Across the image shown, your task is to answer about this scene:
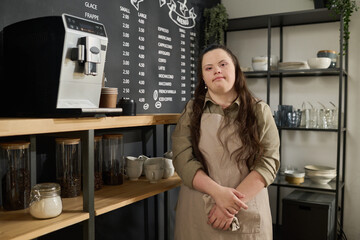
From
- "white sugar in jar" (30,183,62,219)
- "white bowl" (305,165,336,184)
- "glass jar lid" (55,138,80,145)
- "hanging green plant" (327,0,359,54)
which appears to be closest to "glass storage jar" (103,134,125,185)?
"glass jar lid" (55,138,80,145)

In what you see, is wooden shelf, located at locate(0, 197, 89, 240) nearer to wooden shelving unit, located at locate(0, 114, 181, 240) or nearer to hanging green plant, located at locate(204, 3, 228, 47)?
wooden shelving unit, located at locate(0, 114, 181, 240)

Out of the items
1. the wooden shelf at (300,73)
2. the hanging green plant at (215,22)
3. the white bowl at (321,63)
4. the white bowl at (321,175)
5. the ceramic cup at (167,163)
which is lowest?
the white bowl at (321,175)

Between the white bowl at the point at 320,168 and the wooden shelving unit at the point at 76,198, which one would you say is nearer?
the wooden shelving unit at the point at 76,198

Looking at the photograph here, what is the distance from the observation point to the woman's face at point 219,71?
1866 mm

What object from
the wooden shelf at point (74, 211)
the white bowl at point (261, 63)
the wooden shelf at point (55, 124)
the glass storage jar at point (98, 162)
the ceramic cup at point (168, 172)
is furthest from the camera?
the white bowl at point (261, 63)

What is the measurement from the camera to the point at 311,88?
10.8ft

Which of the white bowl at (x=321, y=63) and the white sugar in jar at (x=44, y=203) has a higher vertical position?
the white bowl at (x=321, y=63)

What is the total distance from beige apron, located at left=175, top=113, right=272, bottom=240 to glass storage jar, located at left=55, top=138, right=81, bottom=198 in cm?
60

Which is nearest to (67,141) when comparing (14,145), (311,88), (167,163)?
(14,145)

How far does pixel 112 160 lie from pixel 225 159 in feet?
2.09

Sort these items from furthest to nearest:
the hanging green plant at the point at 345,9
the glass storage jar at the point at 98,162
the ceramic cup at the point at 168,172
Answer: the hanging green plant at the point at 345,9 < the ceramic cup at the point at 168,172 < the glass storage jar at the point at 98,162

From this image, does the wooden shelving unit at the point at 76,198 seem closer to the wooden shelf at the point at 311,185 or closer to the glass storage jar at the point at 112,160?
the glass storage jar at the point at 112,160

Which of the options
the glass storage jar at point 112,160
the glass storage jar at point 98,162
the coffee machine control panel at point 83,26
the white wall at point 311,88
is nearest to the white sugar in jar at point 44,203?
the glass storage jar at point 98,162

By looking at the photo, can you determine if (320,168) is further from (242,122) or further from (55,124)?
(55,124)
